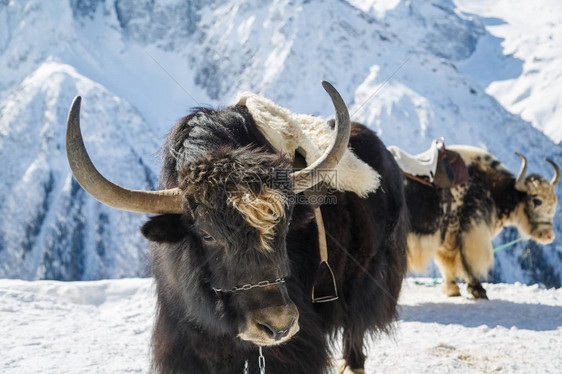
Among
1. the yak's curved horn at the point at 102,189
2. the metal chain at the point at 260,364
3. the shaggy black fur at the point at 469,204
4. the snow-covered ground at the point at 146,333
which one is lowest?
the snow-covered ground at the point at 146,333

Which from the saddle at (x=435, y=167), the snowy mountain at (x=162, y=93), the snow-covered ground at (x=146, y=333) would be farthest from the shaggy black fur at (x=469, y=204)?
the snowy mountain at (x=162, y=93)

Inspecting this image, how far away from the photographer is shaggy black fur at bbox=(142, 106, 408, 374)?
2.16m

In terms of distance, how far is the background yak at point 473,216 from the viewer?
6.98 m

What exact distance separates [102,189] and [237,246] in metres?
0.64

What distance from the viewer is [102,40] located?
76.0 m

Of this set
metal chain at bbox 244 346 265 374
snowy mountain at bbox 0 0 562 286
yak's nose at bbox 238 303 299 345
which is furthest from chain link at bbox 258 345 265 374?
snowy mountain at bbox 0 0 562 286

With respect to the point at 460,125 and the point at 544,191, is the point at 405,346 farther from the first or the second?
the point at 460,125

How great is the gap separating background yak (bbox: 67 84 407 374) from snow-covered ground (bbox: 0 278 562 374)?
4.01ft

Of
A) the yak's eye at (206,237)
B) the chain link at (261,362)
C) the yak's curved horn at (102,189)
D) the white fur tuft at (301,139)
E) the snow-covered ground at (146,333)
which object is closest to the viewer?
the yak's curved horn at (102,189)

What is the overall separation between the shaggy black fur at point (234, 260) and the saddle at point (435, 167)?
353cm

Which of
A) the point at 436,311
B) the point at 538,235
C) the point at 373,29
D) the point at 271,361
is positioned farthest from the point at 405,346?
the point at 373,29

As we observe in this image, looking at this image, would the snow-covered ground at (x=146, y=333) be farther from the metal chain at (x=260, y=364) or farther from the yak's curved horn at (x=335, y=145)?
the yak's curved horn at (x=335, y=145)

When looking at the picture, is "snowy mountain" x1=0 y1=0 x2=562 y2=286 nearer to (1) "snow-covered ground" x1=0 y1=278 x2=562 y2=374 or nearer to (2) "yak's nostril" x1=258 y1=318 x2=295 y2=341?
(1) "snow-covered ground" x1=0 y1=278 x2=562 y2=374

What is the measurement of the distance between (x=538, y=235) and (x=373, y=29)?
7266cm
